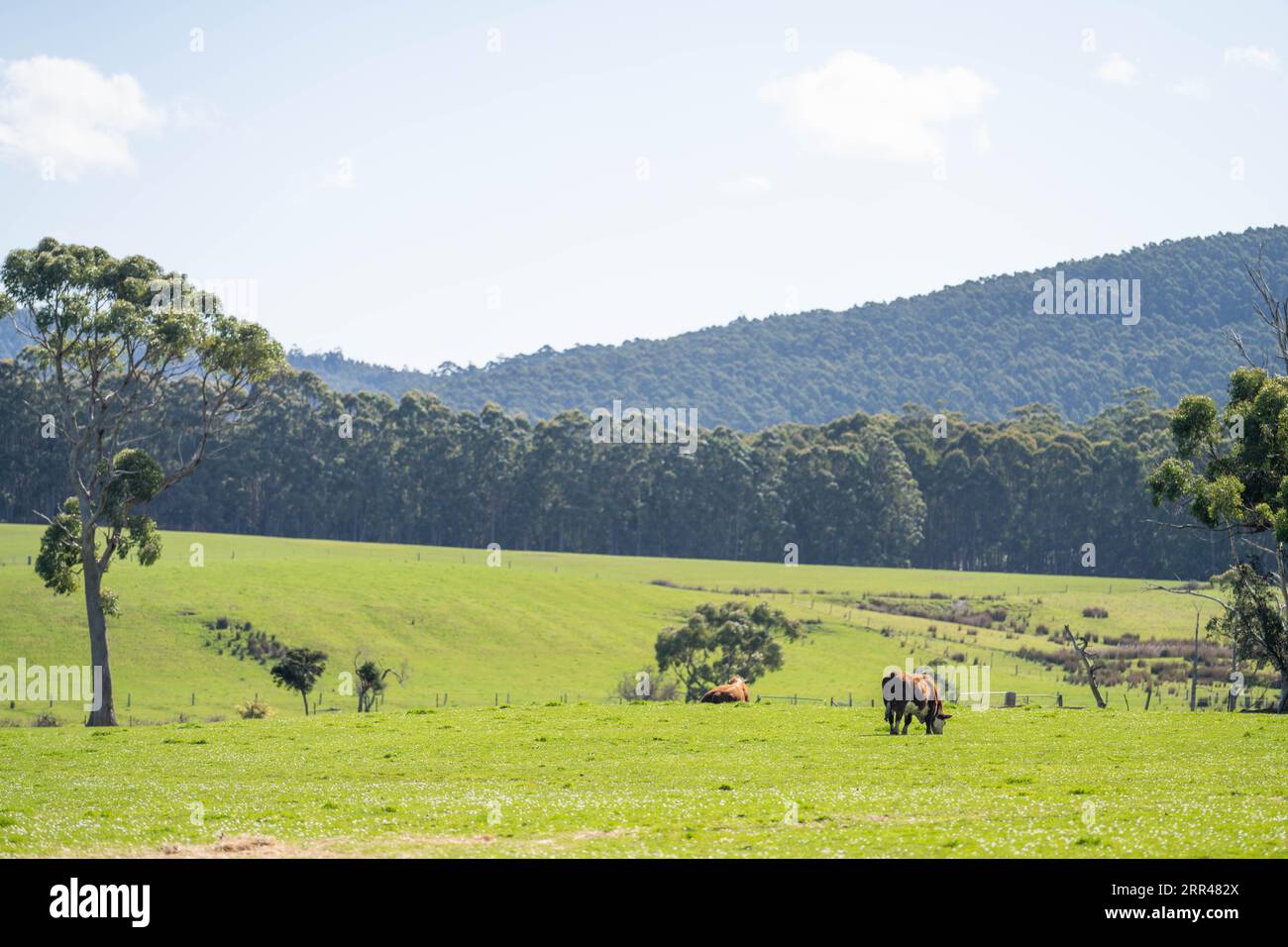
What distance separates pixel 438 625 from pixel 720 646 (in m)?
25.7

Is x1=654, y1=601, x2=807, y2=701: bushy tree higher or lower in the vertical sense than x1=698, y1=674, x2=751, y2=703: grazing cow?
lower

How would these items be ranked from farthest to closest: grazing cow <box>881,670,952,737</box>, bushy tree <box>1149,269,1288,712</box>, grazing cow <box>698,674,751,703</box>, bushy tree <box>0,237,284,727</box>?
1. bushy tree <box>0,237,284,727</box>
2. bushy tree <box>1149,269,1288,712</box>
3. grazing cow <box>698,674,751,703</box>
4. grazing cow <box>881,670,952,737</box>

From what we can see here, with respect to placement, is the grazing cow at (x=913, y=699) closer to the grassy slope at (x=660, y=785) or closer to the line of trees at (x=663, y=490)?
the grassy slope at (x=660, y=785)

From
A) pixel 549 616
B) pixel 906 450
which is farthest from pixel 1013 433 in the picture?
pixel 549 616

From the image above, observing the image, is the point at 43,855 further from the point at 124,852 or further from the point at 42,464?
the point at 42,464

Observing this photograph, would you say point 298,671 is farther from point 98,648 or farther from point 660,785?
point 660,785

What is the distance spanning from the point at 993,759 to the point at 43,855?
17.5m

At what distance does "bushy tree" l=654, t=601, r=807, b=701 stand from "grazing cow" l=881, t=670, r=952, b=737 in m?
37.5

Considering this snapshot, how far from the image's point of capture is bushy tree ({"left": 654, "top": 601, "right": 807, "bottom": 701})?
6919 cm

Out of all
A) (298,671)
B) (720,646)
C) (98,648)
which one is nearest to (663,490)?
(720,646)

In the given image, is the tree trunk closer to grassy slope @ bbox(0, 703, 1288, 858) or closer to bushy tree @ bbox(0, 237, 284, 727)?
bushy tree @ bbox(0, 237, 284, 727)

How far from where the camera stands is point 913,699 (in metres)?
30.3

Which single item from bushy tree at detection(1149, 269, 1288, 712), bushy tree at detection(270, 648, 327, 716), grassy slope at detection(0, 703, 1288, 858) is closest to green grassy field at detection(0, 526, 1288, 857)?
grassy slope at detection(0, 703, 1288, 858)

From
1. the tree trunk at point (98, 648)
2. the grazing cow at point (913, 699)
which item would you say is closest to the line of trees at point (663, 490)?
the tree trunk at point (98, 648)
